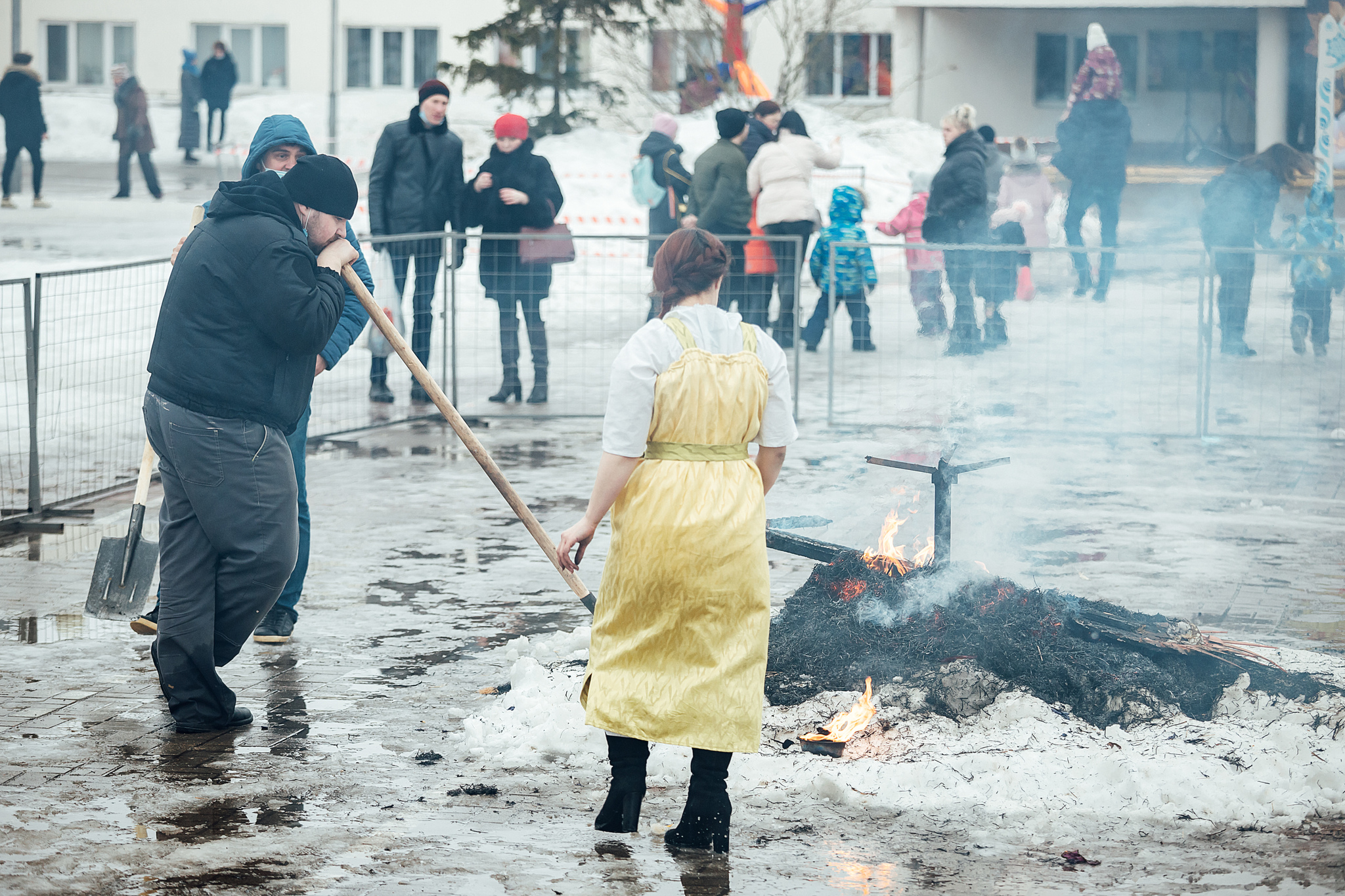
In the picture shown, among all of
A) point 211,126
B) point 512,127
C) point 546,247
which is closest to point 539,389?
point 546,247

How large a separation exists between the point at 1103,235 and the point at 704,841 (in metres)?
14.3

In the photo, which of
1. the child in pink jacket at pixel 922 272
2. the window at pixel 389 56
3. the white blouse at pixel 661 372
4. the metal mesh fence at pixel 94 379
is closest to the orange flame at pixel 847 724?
the white blouse at pixel 661 372

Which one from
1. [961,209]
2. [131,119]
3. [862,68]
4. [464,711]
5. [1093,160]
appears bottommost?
[464,711]

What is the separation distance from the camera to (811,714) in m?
5.32

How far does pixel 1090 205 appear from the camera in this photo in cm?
1695

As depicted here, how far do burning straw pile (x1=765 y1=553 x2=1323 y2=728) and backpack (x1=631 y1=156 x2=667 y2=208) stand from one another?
394 inches

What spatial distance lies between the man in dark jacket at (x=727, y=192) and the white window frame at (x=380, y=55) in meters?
27.4

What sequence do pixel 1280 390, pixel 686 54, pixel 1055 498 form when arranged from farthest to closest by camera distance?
1. pixel 686 54
2. pixel 1280 390
3. pixel 1055 498

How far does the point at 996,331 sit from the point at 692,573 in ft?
33.8

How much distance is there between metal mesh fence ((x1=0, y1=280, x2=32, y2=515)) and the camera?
8734 millimetres

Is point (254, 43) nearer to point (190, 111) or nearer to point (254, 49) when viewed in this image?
point (254, 49)

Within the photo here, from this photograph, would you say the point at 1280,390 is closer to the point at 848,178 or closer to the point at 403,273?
the point at 403,273

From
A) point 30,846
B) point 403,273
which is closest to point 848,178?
point 403,273

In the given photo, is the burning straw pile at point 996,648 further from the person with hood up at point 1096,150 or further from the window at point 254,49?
the window at point 254,49
